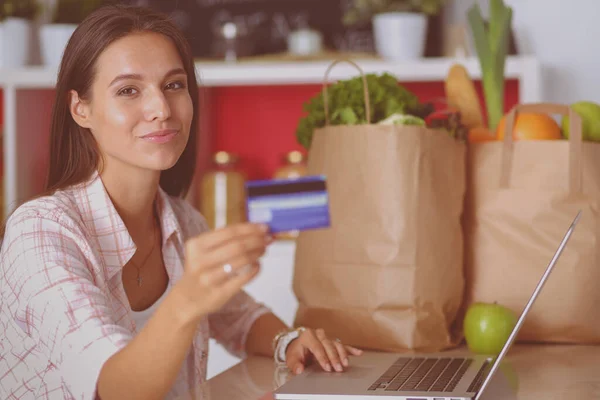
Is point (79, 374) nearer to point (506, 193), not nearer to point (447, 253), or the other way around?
point (447, 253)

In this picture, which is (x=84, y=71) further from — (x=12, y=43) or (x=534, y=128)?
(x=12, y=43)

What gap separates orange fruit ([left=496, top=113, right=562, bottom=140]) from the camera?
141 cm

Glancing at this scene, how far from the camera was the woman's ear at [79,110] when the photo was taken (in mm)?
1315

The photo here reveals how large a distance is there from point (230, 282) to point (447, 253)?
60 cm

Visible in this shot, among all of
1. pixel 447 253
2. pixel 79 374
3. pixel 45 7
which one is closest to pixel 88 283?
pixel 79 374

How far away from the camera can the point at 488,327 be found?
133 cm

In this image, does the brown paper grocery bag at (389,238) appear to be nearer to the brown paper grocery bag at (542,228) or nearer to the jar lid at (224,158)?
the brown paper grocery bag at (542,228)

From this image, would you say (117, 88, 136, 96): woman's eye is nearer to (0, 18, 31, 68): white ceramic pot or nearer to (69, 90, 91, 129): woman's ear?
(69, 90, 91, 129): woman's ear

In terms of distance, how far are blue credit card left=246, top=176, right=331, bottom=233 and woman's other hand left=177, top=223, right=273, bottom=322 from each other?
0.01 m

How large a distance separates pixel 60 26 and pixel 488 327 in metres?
1.66

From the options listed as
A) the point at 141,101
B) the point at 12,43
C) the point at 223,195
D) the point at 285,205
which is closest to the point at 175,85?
the point at 141,101

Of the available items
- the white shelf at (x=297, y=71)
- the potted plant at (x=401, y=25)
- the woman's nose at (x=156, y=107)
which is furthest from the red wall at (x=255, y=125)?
the woman's nose at (x=156, y=107)

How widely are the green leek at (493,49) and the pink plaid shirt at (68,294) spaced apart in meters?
0.64

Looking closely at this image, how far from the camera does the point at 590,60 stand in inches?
89.8
